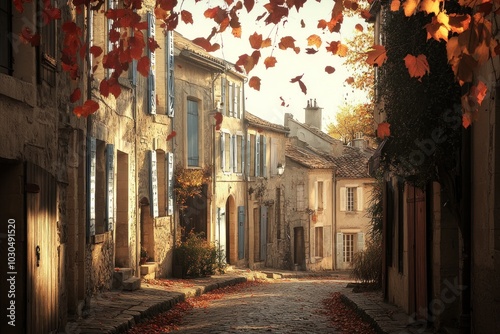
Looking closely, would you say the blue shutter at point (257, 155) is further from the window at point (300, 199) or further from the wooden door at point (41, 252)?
the wooden door at point (41, 252)

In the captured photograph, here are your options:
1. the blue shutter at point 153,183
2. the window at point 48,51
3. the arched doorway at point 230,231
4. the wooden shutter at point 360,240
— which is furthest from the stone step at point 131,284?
the wooden shutter at point 360,240

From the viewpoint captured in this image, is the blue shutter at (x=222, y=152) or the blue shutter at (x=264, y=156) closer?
the blue shutter at (x=222, y=152)

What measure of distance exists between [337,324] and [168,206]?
346 inches

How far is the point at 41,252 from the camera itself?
887cm

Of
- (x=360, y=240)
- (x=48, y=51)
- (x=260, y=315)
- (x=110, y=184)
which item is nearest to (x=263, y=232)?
(x=360, y=240)

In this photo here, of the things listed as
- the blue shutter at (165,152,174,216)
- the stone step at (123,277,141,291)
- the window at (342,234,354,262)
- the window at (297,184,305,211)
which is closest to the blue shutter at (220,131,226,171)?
the blue shutter at (165,152,174,216)

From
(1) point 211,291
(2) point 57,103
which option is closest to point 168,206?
(1) point 211,291

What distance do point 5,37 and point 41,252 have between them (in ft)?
7.32

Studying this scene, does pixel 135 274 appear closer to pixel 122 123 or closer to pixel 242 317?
pixel 122 123

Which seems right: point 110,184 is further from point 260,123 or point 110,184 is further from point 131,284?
point 260,123

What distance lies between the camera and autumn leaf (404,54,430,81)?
8.72 meters

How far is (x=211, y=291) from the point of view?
19703mm

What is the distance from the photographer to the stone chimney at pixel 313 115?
4672cm

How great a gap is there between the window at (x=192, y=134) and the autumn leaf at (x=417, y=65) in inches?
579
